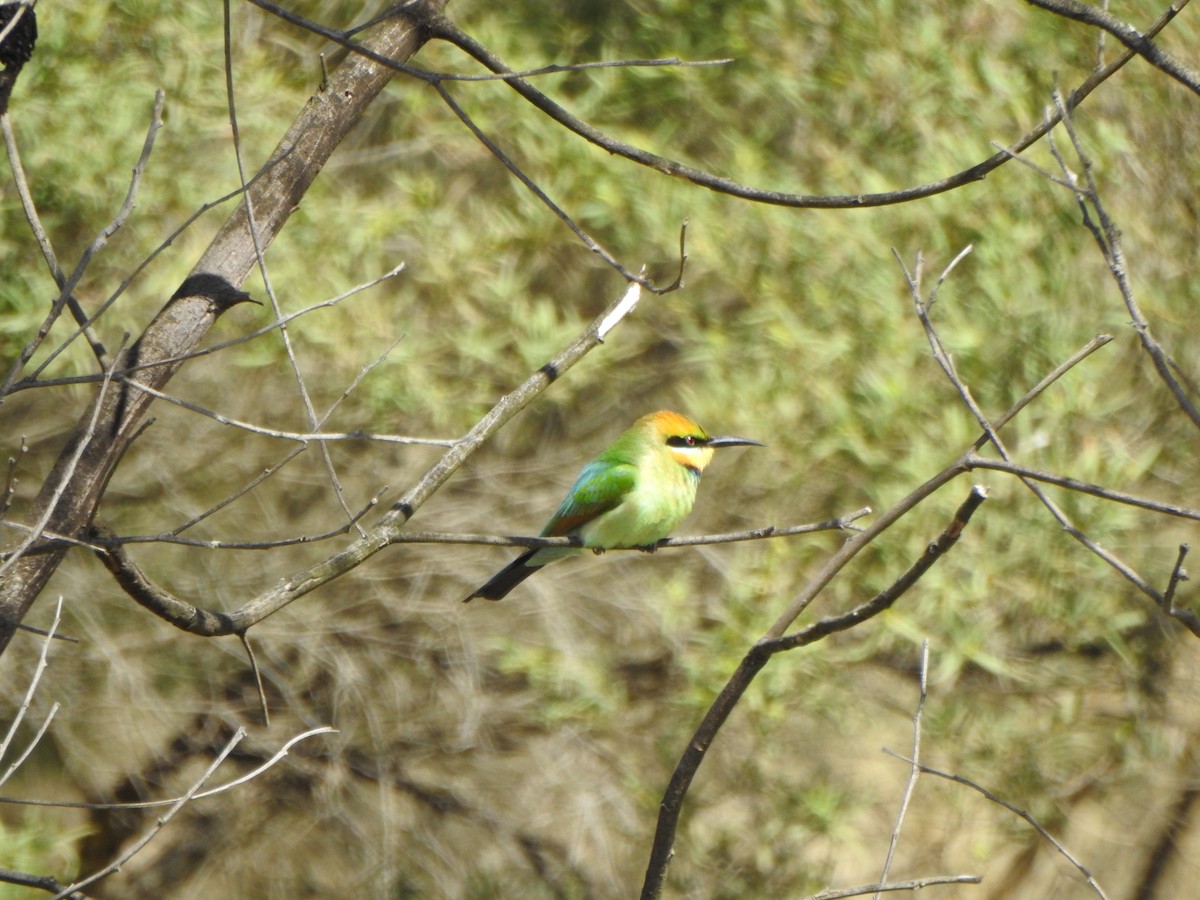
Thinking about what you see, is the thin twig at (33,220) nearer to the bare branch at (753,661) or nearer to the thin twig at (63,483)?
the thin twig at (63,483)

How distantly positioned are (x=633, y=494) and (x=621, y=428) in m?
1.25

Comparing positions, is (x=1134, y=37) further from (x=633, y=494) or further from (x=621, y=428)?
(x=621, y=428)

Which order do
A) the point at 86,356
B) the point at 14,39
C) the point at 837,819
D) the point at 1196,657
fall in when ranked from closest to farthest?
the point at 14,39, the point at 86,356, the point at 837,819, the point at 1196,657

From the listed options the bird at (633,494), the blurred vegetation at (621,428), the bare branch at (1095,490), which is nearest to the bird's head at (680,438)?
the bird at (633,494)

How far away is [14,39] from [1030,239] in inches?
110

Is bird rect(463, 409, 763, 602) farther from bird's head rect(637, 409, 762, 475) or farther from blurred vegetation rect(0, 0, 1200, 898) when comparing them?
blurred vegetation rect(0, 0, 1200, 898)

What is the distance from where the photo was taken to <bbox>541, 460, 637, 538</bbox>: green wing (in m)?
2.79

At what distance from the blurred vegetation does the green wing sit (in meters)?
0.77

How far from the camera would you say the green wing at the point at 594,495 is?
279 centimetres

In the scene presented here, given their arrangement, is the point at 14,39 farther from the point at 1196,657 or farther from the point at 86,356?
the point at 1196,657

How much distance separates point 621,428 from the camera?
399cm

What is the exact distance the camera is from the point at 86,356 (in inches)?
129

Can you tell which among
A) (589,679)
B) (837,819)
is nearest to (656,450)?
(589,679)

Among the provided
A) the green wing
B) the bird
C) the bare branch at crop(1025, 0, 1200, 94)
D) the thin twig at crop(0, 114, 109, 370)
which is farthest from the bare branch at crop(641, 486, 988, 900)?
the green wing
